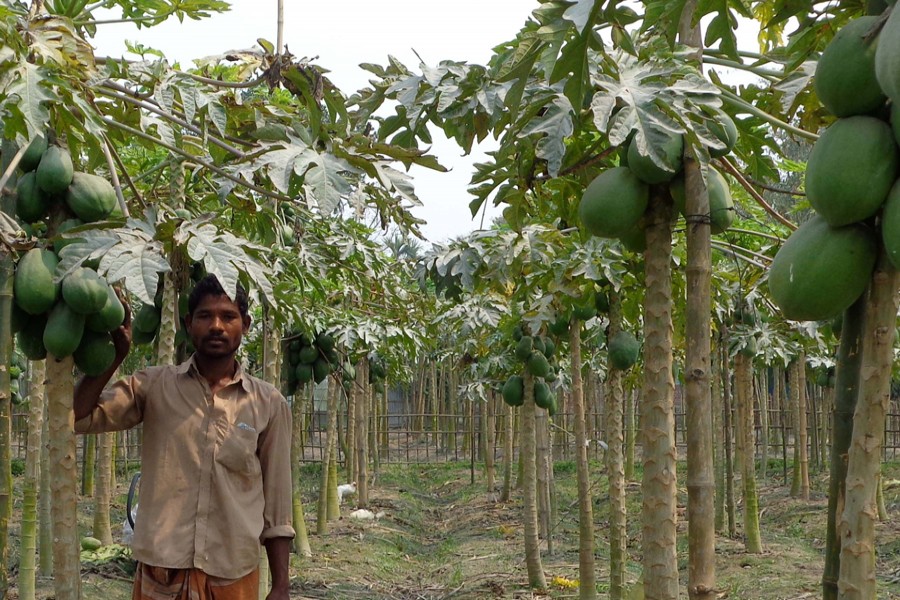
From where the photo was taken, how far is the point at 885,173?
3.95 ft

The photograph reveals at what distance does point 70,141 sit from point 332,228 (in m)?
4.02

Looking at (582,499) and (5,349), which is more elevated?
(5,349)

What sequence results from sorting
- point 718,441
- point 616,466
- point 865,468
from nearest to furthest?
1. point 865,468
2. point 616,466
3. point 718,441

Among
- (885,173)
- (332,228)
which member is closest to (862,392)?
(885,173)

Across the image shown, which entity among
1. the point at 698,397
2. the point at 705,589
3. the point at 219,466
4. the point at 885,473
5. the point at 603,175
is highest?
the point at 603,175

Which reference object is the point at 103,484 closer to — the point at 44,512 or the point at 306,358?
the point at 44,512

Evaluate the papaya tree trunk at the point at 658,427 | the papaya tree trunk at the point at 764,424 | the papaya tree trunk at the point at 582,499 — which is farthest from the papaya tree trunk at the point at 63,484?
the papaya tree trunk at the point at 764,424

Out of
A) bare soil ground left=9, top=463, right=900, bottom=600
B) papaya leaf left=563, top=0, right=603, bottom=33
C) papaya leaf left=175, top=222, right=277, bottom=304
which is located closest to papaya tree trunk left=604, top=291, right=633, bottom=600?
bare soil ground left=9, top=463, right=900, bottom=600

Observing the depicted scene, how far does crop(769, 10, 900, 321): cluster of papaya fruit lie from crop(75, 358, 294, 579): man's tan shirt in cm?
174

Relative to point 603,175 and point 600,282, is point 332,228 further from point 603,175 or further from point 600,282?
point 603,175

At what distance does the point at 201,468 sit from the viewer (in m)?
2.58

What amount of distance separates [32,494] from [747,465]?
19.5 feet

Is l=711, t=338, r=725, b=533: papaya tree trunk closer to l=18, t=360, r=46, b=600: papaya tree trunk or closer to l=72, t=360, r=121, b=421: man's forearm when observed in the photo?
l=18, t=360, r=46, b=600: papaya tree trunk

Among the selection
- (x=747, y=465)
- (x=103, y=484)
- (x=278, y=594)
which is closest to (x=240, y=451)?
(x=278, y=594)
